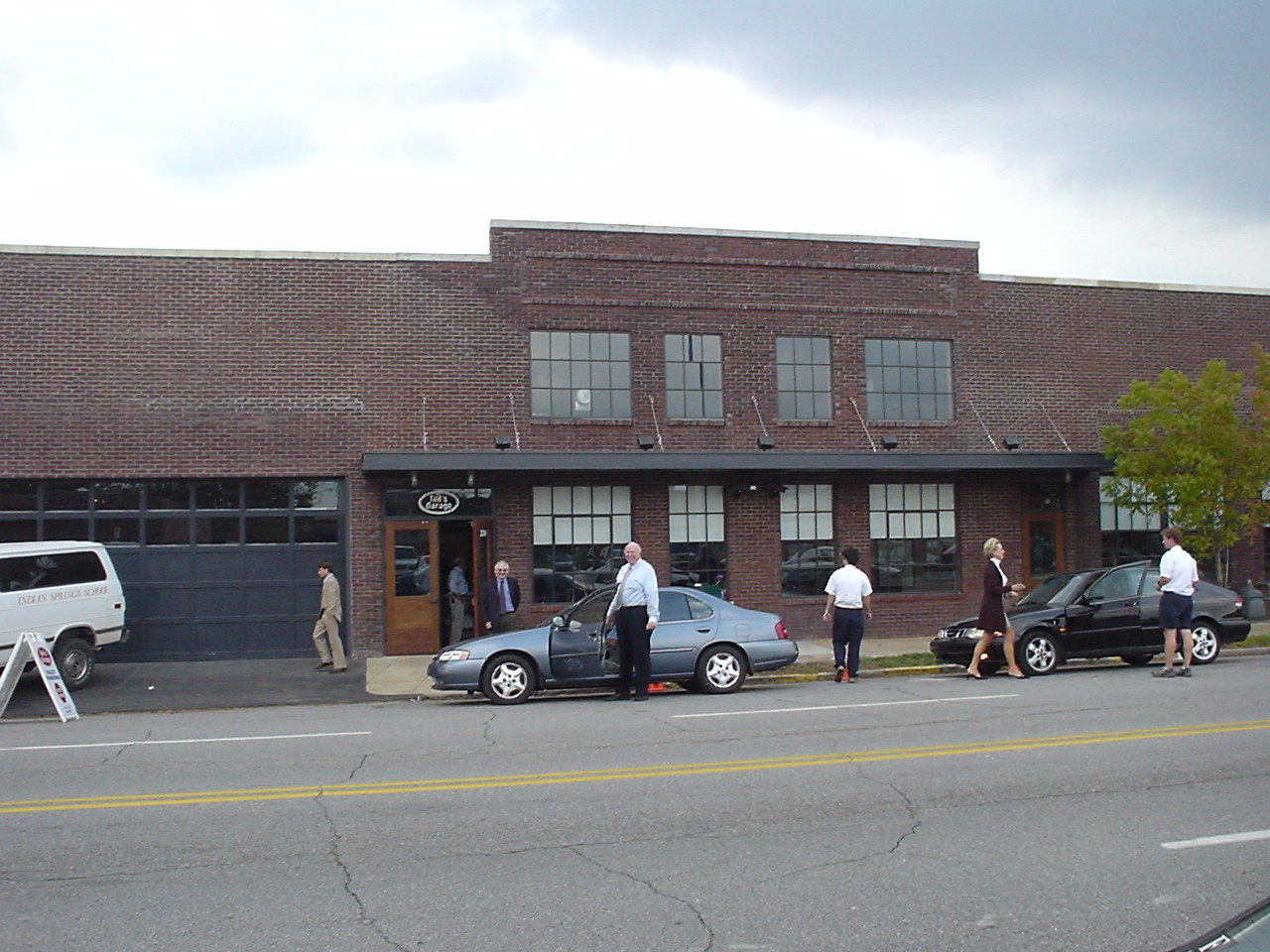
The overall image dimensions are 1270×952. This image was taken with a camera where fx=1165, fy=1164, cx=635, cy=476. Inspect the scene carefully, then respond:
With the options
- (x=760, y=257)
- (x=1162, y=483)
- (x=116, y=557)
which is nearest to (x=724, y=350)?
(x=760, y=257)

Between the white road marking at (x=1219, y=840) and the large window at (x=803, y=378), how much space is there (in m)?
13.7

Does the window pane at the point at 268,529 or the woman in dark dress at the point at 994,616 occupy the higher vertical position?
the window pane at the point at 268,529

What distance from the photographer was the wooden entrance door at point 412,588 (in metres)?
18.3

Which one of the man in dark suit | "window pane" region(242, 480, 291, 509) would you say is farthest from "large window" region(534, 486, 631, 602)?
"window pane" region(242, 480, 291, 509)

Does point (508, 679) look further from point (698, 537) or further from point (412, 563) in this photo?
point (698, 537)

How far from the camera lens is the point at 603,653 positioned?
13.3 meters

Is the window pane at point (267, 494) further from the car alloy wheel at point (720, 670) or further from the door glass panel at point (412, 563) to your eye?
the car alloy wheel at point (720, 670)

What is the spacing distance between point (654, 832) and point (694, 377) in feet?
43.9

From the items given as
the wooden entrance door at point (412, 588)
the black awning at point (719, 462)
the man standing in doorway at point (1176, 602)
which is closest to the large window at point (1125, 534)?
the black awning at point (719, 462)

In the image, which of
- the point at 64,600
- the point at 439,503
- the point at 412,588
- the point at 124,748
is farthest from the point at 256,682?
the point at 124,748

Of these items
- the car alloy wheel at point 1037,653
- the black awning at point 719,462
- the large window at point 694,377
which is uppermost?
the large window at point 694,377

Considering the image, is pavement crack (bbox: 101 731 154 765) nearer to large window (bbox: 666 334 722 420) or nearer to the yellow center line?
the yellow center line

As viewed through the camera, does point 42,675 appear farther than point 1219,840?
Yes

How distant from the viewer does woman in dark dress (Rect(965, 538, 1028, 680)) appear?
14242mm
